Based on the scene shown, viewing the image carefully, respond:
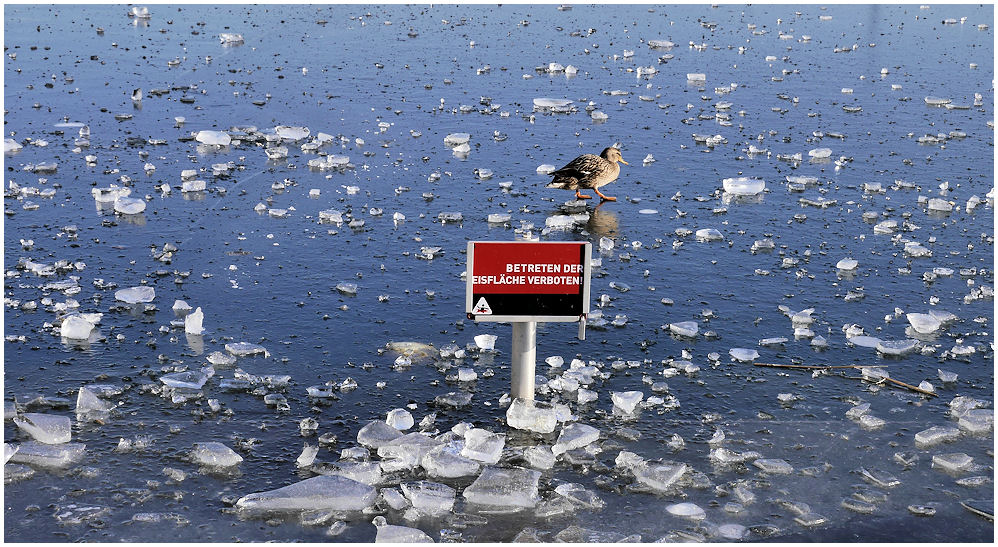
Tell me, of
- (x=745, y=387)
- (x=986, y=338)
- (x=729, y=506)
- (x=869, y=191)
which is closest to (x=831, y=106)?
(x=869, y=191)

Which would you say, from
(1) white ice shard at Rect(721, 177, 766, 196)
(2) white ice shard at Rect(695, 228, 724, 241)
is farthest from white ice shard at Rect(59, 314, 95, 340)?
(1) white ice shard at Rect(721, 177, 766, 196)

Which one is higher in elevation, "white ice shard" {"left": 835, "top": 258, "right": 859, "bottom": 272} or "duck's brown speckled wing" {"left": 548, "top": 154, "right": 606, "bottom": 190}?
"duck's brown speckled wing" {"left": 548, "top": 154, "right": 606, "bottom": 190}

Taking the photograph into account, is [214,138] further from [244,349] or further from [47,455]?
[47,455]

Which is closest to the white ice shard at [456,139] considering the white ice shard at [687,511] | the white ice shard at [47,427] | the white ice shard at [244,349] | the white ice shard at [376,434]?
the white ice shard at [244,349]

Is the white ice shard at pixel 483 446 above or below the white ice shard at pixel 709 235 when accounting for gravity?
below

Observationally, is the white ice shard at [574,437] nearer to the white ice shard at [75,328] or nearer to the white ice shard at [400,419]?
the white ice shard at [400,419]

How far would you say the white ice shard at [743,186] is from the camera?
13.6 m

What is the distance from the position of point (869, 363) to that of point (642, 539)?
11.6 feet

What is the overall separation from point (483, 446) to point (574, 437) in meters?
0.65

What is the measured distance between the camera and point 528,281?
7.53 meters

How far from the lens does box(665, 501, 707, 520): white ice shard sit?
21.7 feet

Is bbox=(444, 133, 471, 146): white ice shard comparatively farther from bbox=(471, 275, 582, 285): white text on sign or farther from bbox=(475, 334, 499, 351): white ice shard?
bbox=(471, 275, 582, 285): white text on sign

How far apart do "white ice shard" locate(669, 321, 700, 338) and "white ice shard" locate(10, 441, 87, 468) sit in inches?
196

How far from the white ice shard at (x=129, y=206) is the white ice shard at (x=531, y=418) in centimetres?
663
